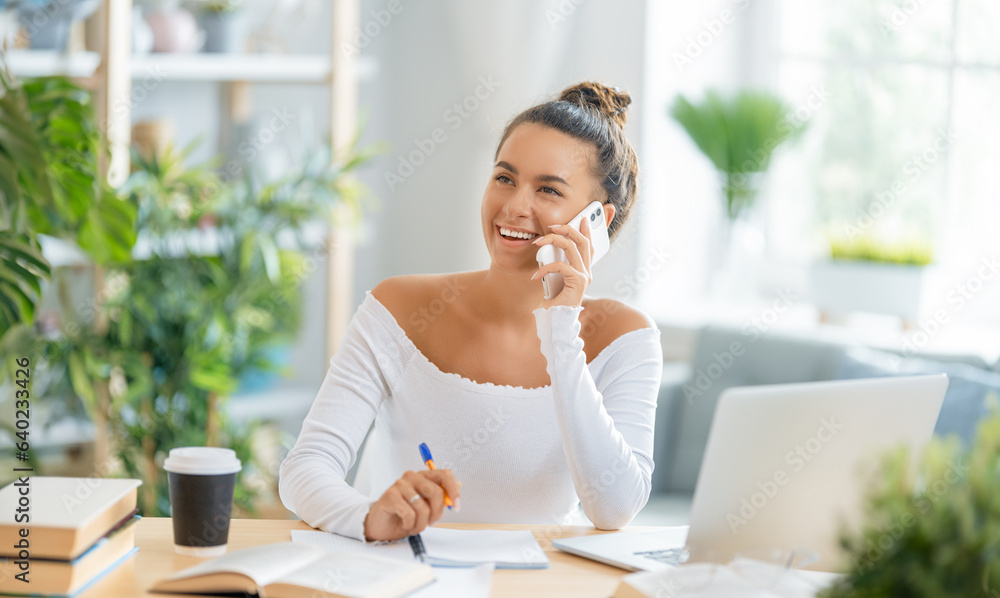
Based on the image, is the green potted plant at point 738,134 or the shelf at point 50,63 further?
the green potted plant at point 738,134

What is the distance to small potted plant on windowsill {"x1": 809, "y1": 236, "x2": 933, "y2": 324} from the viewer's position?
2.97 metres

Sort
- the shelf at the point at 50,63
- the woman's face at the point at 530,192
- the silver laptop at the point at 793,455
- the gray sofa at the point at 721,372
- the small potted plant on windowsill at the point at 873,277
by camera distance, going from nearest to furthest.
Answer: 1. the silver laptop at the point at 793,455
2. the woman's face at the point at 530,192
3. the shelf at the point at 50,63
4. the gray sofa at the point at 721,372
5. the small potted plant on windowsill at the point at 873,277

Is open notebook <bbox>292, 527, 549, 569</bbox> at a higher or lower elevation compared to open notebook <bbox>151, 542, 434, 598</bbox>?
lower

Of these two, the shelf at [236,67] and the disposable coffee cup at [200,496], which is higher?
the shelf at [236,67]

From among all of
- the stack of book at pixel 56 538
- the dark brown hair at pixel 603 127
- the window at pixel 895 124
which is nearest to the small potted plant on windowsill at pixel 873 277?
the window at pixel 895 124

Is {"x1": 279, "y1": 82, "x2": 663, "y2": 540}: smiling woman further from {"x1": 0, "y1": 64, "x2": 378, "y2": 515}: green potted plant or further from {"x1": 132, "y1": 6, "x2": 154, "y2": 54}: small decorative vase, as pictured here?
{"x1": 132, "y1": 6, "x2": 154, "y2": 54}: small decorative vase

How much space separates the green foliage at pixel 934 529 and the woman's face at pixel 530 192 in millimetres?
922

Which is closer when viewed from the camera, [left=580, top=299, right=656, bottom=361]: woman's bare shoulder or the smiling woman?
the smiling woman

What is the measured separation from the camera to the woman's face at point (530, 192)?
1.61m

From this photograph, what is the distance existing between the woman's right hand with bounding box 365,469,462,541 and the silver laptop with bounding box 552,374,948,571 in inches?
12.1

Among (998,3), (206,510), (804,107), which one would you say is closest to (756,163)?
(804,107)

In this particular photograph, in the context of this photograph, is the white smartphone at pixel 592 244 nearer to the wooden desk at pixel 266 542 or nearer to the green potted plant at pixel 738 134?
the wooden desk at pixel 266 542

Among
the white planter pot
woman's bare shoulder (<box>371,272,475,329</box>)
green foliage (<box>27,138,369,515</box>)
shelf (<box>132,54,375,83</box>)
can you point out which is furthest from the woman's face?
the white planter pot

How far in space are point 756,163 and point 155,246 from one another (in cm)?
197
